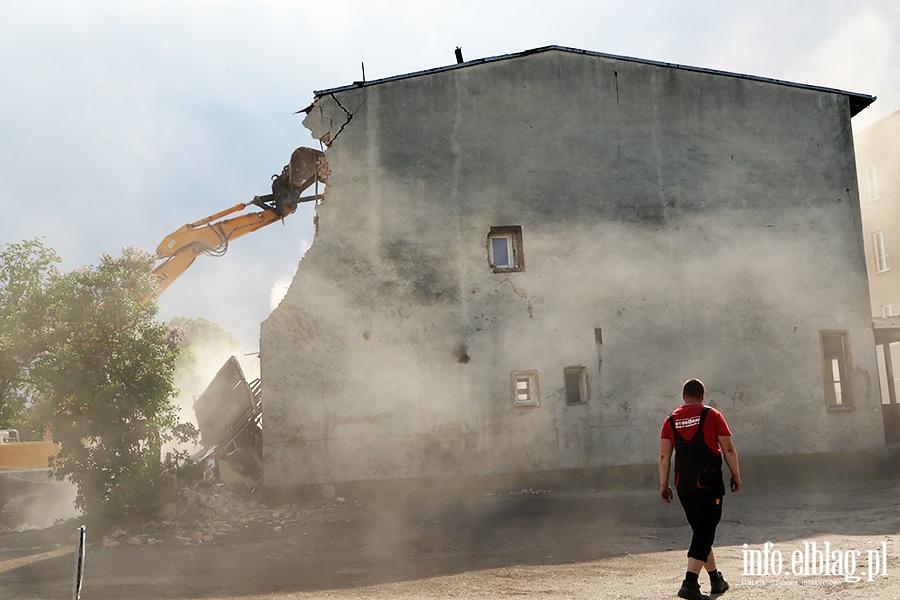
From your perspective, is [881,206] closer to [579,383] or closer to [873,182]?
[873,182]

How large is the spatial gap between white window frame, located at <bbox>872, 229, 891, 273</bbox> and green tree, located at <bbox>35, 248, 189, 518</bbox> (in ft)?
93.9

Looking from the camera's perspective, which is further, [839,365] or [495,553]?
[839,365]

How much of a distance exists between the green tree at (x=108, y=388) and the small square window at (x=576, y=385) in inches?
265

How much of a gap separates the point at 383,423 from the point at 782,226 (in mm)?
8504

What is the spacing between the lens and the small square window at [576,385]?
543 inches

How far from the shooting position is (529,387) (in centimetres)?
1373

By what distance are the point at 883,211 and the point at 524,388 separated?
79.2 ft

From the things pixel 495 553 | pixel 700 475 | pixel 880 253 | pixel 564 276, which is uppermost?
pixel 880 253

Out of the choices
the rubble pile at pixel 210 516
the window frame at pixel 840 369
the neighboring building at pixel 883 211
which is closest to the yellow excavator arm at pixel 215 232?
the rubble pile at pixel 210 516

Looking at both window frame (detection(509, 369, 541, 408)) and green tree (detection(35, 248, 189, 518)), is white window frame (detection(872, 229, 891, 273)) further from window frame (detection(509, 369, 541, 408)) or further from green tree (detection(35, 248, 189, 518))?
green tree (detection(35, 248, 189, 518))

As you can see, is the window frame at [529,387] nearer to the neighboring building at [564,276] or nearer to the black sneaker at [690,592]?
the neighboring building at [564,276]

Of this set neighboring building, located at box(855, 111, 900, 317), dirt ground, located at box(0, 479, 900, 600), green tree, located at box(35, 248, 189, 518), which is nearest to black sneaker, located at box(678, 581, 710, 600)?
dirt ground, located at box(0, 479, 900, 600)

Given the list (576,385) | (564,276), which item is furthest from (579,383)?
(564,276)

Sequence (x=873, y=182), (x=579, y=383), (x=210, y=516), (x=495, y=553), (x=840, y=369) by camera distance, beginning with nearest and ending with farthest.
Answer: (x=495, y=553) < (x=210, y=516) < (x=579, y=383) < (x=840, y=369) < (x=873, y=182)
